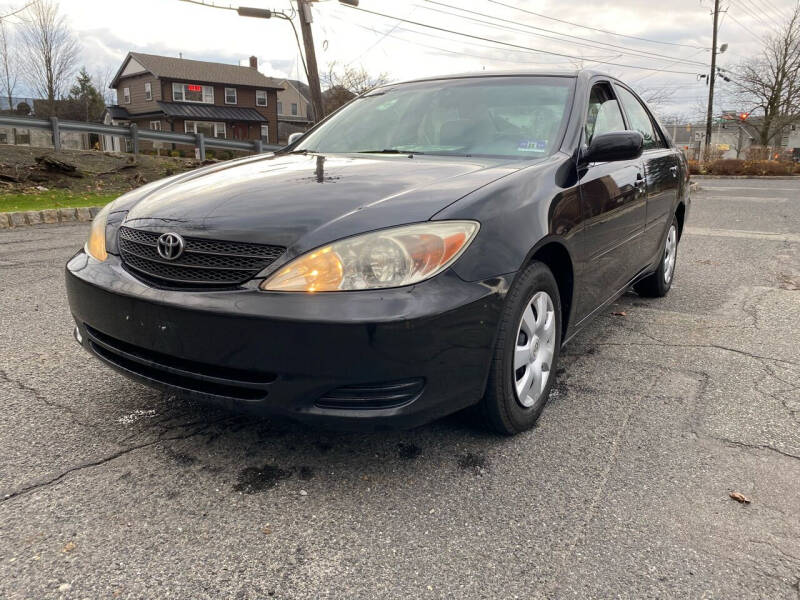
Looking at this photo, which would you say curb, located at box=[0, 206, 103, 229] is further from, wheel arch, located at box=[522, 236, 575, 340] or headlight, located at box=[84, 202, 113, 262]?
wheel arch, located at box=[522, 236, 575, 340]

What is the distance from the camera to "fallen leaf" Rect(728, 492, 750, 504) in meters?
2.17

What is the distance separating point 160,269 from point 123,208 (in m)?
0.66

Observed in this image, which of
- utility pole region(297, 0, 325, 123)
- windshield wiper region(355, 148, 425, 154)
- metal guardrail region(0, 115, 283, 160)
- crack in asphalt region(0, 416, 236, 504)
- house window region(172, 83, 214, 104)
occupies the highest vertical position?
house window region(172, 83, 214, 104)

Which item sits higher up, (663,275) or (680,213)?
(680,213)

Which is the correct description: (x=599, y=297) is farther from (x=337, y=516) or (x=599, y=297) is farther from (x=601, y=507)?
(x=337, y=516)

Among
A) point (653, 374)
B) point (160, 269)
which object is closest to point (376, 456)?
point (160, 269)

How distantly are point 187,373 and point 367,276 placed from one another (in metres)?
0.72

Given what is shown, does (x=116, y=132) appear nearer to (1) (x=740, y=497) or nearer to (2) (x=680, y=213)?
(2) (x=680, y=213)

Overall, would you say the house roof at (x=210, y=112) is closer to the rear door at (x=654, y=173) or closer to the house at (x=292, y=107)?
the house at (x=292, y=107)

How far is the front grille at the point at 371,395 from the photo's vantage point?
79.6 inches

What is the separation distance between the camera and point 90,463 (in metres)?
2.31

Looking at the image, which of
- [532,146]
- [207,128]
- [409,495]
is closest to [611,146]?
[532,146]

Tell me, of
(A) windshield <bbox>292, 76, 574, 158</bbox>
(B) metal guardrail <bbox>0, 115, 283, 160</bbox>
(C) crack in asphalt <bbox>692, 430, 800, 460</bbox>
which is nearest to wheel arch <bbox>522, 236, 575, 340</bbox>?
(A) windshield <bbox>292, 76, 574, 158</bbox>

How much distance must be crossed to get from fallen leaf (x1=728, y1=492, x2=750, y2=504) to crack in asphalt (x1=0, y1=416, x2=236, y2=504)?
197cm
